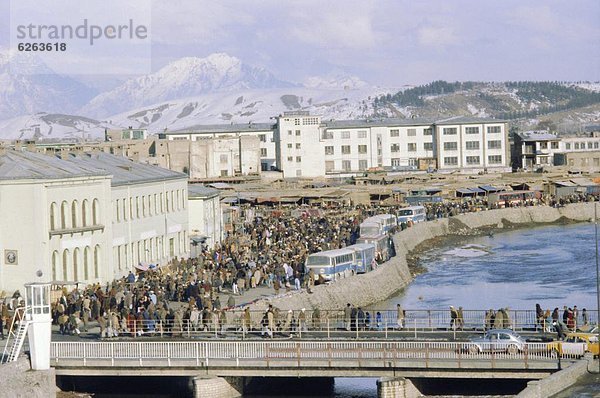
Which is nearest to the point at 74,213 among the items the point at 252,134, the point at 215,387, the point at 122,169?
the point at 122,169

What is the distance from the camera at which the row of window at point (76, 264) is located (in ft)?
161

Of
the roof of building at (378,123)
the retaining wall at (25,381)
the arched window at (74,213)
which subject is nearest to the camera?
the retaining wall at (25,381)

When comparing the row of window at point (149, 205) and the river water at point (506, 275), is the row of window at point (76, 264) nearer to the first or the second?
the row of window at point (149, 205)

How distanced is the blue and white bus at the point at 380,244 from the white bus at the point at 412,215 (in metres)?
17.3

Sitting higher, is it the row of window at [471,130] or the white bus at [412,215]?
the row of window at [471,130]

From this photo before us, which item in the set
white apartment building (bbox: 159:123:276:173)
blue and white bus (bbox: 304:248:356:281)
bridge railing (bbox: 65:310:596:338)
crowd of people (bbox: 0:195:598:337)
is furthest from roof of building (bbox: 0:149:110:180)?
white apartment building (bbox: 159:123:276:173)

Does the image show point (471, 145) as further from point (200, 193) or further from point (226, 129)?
point (200, 193)

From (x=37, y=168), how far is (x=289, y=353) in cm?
1877

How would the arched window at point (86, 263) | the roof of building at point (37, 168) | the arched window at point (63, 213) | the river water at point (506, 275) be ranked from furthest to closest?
the river water at point (506, 275) < the arched window at point (86, 263) < the arched window at point (63, 213) < the roof of building at point (37, 168)

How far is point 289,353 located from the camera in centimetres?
3450

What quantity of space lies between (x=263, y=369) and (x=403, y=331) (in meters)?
5.59

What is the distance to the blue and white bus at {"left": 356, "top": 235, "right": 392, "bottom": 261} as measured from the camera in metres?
68.8

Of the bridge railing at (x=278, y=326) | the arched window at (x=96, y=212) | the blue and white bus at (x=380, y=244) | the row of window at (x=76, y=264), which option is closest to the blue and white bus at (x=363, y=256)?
the blue and white bus at (x=380, y=244)

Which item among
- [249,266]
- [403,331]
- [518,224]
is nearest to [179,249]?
[249,266]
